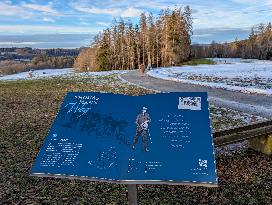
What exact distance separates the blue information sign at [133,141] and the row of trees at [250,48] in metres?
98.2

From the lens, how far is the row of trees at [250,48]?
11225cm

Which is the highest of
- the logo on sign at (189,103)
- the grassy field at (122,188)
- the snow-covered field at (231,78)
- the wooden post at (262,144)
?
the logo on sign at (189,103)

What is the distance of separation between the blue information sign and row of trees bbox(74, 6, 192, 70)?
7119cm

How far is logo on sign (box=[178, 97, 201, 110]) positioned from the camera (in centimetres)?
536

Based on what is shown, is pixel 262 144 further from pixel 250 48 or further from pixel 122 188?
pixel 250 48

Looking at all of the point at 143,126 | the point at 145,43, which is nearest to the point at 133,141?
the point at 143,126

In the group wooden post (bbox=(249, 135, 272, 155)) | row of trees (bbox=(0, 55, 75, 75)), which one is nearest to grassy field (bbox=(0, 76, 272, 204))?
wooden post (bbox=(249, 135, 272, 155))

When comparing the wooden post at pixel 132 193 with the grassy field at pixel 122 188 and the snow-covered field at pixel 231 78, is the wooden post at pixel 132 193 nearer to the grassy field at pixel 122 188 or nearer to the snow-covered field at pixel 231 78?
the grassy field at pixel 122 188

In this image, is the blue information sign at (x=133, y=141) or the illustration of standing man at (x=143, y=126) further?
the illustration of standing man at (x=143, y=126)

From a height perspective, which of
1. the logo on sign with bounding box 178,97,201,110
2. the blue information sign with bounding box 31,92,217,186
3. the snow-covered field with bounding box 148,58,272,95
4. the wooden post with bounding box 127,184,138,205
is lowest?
the snow-covered field with bounding box 148,58,272,95

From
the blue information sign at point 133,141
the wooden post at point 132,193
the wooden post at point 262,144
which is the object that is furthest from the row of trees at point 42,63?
the wooden post at point 132,193

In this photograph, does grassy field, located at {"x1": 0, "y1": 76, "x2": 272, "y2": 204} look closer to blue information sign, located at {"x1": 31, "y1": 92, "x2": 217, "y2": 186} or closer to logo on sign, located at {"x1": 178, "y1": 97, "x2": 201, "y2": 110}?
blue information sign, located at {"x1": 31, "y1": 92, "x2": 217, "y2": 186}

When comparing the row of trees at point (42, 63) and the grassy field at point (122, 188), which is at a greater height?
the grassy field at point (122, 188)

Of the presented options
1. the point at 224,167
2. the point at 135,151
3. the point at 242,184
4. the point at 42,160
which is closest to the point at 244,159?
the point at 224,167
